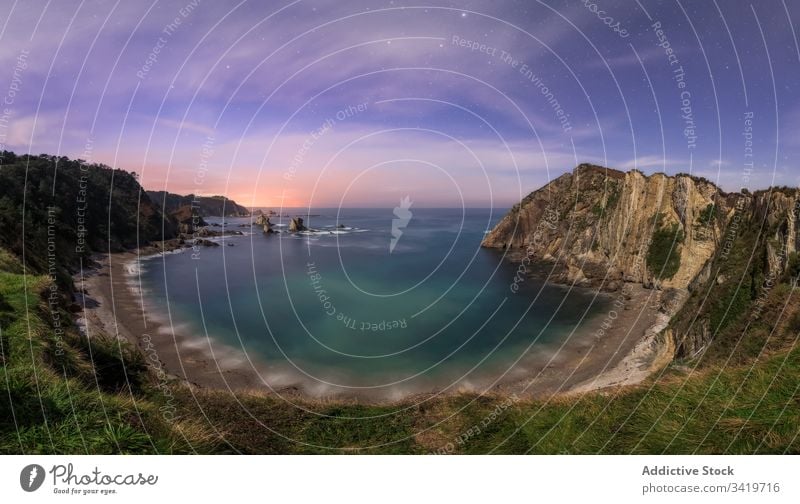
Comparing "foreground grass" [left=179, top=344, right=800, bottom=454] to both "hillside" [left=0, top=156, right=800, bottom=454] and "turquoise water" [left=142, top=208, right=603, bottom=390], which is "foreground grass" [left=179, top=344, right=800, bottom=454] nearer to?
"hillside" [left=0, top=156, right=800, bottom=454]

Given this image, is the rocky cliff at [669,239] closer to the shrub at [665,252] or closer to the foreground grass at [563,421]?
the shrub at [665,252]

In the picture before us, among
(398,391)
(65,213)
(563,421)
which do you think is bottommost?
(398,391)

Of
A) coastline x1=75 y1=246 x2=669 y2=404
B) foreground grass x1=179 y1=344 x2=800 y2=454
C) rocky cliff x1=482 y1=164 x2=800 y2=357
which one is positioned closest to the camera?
foreground grass x1=179 y1=344 x2=800 y2=454

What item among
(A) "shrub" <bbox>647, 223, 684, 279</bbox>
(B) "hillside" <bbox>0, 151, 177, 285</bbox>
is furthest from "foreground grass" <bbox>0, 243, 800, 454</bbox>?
(A) "shrub" <bbox>647, 223, 684, 279</bbox>

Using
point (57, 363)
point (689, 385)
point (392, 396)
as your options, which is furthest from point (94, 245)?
point (689, 385)

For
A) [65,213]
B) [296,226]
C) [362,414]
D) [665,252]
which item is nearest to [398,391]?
[362,414]

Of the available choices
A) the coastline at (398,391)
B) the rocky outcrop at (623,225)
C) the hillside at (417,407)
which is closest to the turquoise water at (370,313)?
the coastline at (398,391)

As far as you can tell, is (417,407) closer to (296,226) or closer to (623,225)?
(623,225)
